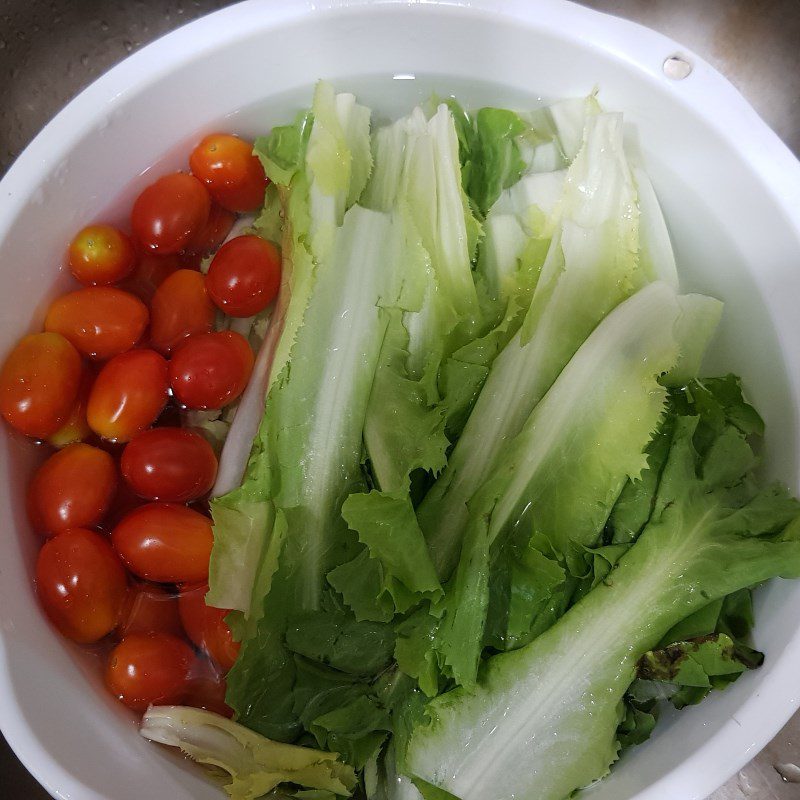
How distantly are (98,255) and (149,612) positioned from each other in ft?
1.28

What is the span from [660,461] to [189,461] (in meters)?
0.47

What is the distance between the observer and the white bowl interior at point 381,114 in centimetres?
60

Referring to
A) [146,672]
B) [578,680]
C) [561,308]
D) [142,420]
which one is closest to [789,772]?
[578,680]

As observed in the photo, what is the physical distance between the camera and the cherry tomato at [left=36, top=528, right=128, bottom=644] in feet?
2.19

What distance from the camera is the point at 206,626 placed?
27.9 inches

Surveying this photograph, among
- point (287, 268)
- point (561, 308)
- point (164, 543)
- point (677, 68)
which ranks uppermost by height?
point (677, 68)

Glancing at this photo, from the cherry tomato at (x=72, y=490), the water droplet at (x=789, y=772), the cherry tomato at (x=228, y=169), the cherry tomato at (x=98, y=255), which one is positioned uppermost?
the cherry tomato at (x=228, y=169)

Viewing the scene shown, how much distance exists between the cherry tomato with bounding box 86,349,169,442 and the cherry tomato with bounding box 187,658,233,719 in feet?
0.84

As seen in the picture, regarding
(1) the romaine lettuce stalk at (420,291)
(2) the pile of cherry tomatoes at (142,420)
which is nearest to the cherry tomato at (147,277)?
(2) the pile of cherry tomatoes at (142,420)

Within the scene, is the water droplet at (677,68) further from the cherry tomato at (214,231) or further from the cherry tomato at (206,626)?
the cherry tomato at (206,626)

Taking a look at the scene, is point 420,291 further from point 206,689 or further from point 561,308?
point 206,689

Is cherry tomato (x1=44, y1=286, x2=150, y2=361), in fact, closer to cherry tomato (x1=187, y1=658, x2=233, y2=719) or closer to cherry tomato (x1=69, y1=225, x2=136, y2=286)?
cherry tomato (x1=69, y1=225, x2=136, y2=286)

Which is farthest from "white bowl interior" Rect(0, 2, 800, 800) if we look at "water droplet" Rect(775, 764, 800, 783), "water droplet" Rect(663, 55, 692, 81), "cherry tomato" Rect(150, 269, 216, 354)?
"water droplet" Rect(775, 764, 800, 783)

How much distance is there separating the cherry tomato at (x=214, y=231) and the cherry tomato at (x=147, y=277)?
4 centimetres
